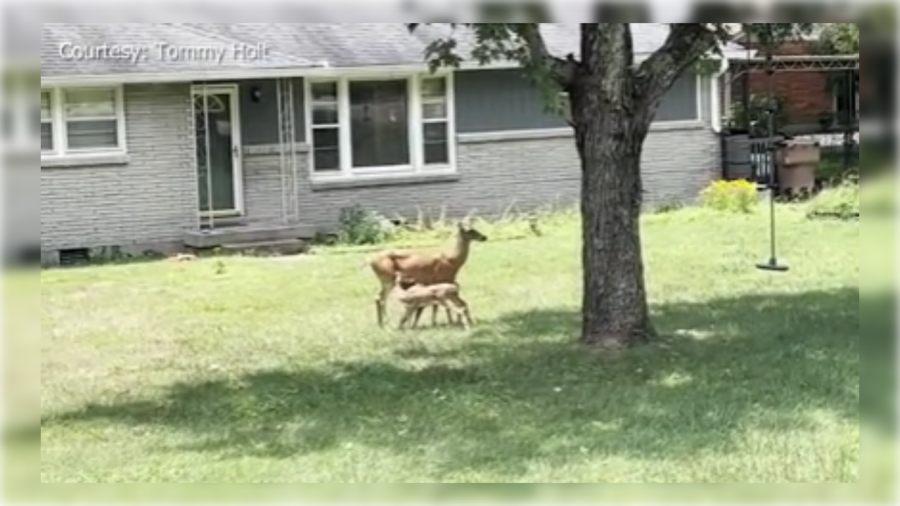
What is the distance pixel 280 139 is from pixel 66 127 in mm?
2775

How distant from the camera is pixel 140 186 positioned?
51.6ft

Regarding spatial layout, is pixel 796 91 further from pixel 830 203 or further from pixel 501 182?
pixel 501 182

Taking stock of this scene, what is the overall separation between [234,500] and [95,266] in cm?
1159

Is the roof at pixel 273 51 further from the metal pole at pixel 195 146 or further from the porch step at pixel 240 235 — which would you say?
the porch step at pixel 240 235

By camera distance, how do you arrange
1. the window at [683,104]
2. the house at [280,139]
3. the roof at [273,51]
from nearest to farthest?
the roof at [273,51] < the house at [280,139] < the window at [683,104]

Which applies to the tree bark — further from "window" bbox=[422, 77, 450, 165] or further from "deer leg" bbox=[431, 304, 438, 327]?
"window" bbox=[422, 77, 450, 165]

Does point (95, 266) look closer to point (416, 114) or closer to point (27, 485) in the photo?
point (416, 114)

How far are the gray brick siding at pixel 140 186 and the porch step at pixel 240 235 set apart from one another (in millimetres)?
412

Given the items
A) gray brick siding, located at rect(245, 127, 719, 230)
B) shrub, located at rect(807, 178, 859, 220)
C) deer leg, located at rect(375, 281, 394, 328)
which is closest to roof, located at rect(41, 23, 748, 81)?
gray brick siding, located at rect(245, 127, 719, 230)

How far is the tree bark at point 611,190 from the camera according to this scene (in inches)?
304

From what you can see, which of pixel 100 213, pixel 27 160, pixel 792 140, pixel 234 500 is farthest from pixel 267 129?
pixel 27 160

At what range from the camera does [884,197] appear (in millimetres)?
2330

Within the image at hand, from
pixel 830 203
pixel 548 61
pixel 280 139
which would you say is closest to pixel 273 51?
pixel 280 139

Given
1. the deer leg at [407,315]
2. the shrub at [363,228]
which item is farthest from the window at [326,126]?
the deer leg at [407,315]
